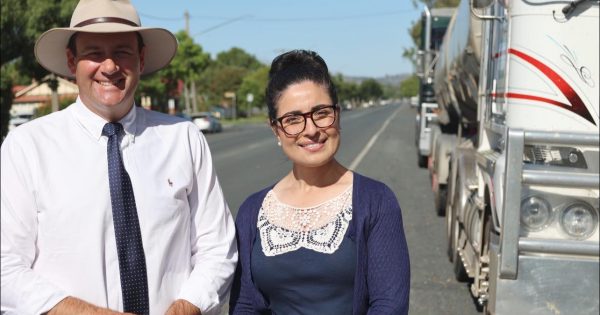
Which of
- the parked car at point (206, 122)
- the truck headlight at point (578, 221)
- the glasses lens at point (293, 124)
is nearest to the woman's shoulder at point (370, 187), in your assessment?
the glasses lens at point (293, 124)

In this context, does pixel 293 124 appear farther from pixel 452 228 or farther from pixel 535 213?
pixel 452 228

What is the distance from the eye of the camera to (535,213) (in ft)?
11.5

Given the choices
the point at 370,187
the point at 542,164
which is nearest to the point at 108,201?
the point at 370,187

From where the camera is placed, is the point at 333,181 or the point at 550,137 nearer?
the point at 333,181

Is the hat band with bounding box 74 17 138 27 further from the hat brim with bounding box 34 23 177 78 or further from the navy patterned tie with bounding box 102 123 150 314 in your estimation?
the navy patterned tie with bounding box 102 123 150 314

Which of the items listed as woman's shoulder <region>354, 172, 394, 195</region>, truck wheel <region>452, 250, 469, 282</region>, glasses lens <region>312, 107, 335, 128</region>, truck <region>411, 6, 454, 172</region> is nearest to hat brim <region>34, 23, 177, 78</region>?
glasses lens <region>312, 107, 335, 128</region>

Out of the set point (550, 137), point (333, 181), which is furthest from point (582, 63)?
point (333, 181)

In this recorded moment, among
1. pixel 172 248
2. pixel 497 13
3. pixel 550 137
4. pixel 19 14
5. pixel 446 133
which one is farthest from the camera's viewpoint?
pixel 19 14

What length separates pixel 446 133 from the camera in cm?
1153

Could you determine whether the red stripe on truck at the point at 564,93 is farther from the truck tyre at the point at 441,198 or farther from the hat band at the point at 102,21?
the truck tyre at the point at 441,198

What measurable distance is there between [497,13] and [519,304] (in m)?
2.42

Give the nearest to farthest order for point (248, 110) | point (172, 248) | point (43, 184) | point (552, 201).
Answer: point (43, 184)
point (172, 248)
point (552, 201)
point (248, 110)

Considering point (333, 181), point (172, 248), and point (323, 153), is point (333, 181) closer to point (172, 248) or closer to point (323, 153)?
point (323, 153)

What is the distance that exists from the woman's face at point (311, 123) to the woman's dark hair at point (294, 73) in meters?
0.02
